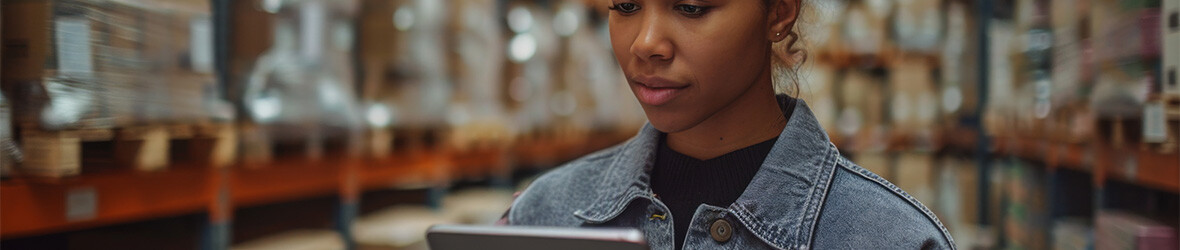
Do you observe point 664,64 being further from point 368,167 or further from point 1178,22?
point 368,167

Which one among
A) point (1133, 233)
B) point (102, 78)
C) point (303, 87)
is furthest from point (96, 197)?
point (1133, 233)

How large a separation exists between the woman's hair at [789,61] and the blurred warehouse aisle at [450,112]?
A: 14 millimetres

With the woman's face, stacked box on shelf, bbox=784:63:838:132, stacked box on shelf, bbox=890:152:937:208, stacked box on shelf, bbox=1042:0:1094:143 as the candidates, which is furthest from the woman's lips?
stacked box on shelf, bbox=890:152:937:208

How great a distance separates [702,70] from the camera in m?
1.16

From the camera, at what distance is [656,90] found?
1196mm

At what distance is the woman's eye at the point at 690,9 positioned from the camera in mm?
1167

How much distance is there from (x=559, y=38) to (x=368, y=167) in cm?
260

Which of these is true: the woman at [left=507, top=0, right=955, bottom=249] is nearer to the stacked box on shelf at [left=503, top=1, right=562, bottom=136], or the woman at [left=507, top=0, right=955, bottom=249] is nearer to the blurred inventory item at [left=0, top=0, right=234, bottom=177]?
the blurred inventory item at [left=0, top=0, right=234, bottom=177]

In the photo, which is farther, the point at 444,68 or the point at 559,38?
the point at 559,38

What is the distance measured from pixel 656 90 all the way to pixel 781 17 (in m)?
0.21

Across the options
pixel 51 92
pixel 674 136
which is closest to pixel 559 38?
pixel 51 92

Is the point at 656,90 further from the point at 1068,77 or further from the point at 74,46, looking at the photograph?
the point at 1068,77

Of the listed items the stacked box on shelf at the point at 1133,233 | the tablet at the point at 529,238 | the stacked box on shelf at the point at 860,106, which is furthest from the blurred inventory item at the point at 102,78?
the stacked box on shelf at the point at 860,106

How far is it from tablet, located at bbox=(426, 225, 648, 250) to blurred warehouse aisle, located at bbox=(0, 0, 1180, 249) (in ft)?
1.52
